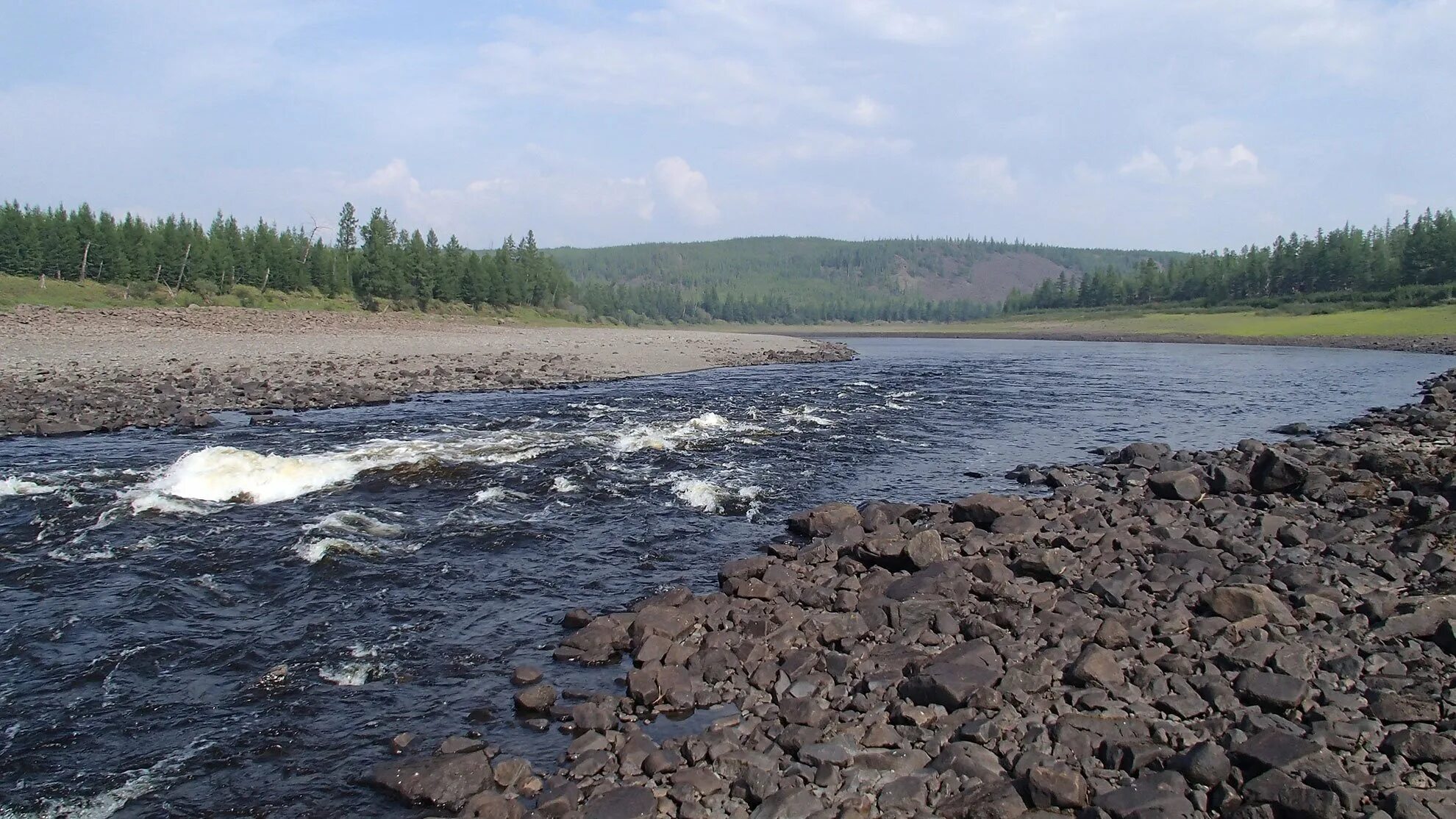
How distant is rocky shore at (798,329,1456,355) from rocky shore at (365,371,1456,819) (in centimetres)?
7735

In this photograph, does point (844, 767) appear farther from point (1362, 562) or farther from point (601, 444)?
point (601, 444)

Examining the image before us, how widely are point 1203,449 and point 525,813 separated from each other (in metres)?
24.1

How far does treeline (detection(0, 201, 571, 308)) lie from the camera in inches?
3250

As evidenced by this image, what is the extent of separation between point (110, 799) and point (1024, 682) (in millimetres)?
8801

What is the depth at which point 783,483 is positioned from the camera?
20.0 metres

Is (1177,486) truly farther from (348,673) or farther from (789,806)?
(348,673)

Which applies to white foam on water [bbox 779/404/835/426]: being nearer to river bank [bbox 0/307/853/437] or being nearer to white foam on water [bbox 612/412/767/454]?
white foam on water [bbox 612/412/767/454]

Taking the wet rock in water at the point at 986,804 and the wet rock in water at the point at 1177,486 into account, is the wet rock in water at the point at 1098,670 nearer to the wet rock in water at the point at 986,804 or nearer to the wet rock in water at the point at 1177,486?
the wet rock in water at the point at 986,804

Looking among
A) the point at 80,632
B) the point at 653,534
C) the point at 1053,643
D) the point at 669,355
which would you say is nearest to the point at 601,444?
the point at 653,534

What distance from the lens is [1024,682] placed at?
29.1ft

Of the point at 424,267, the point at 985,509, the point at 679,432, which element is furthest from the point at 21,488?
the point at 424,267

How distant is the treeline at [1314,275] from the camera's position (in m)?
A: 113

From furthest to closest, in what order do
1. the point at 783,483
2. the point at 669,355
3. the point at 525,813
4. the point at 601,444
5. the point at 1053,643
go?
the point at 669,355, the point at 601,444, the point at 783,483, the point at 1053,643, the point at 525,813

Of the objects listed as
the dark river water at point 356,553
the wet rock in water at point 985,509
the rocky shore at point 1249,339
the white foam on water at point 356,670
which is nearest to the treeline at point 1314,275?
the rocky shore at point 1249,339
